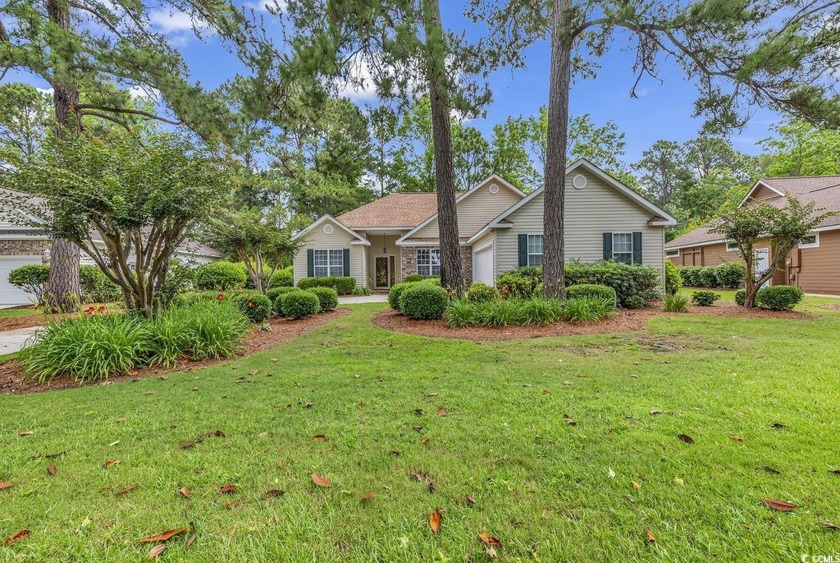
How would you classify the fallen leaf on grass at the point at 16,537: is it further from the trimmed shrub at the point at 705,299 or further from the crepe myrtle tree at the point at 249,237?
the trimmed shrub at the point at 705,299

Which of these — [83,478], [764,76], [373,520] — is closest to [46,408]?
[83,478]

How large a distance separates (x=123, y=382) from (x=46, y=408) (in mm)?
983

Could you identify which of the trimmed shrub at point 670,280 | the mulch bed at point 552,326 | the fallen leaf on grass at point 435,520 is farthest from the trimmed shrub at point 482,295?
the trimmed shrub at point 670,280

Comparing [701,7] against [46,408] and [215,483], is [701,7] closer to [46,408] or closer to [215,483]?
[215,483]

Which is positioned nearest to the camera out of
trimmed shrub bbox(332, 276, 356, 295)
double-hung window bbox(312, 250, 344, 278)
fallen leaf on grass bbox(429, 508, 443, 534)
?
fallen leaf on grass bbox(429, 508, 443, 534)

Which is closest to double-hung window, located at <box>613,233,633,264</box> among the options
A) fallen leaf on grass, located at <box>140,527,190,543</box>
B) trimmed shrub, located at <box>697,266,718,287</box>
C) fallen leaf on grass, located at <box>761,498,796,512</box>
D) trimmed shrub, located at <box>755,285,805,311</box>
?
trimmed shrub, located at <box>755,285,805,311</box>

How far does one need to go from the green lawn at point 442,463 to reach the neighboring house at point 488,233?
943cm

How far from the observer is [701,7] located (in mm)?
Answer: 6535

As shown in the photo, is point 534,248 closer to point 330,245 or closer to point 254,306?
point 254,306

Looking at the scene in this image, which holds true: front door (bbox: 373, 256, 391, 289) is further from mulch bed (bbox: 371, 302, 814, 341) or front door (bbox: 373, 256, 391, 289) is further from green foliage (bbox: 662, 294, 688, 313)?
green foliage (bbox: 662, 294, 688, 313)

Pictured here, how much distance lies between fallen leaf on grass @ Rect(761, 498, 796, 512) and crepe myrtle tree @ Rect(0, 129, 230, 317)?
7.52 m

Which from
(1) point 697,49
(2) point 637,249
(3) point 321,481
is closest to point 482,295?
(1) point 697,49

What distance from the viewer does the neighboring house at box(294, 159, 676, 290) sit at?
44.7 feet

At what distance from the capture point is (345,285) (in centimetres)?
1911
